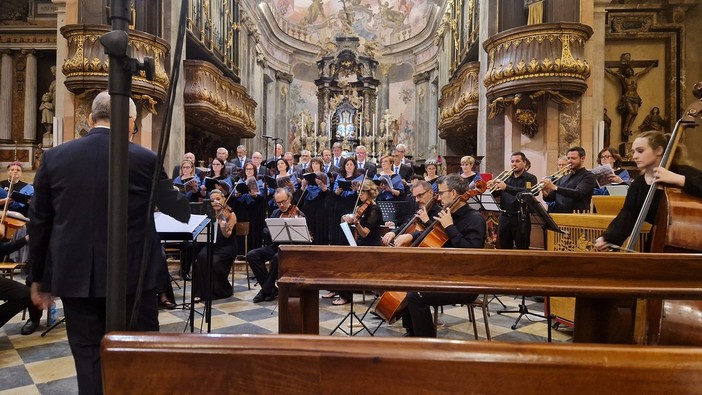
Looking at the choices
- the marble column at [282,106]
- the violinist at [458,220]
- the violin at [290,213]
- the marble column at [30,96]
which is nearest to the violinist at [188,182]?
the violin at [290,213]

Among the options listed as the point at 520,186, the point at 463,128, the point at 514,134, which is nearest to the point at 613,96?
the point at 463,128

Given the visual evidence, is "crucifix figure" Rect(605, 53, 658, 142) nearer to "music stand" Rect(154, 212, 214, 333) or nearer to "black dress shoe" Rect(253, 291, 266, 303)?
"black dress shoe" Rect(253, 291, 266, 303)

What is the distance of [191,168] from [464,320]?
5051mm

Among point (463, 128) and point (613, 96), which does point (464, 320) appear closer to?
point (463, 128)

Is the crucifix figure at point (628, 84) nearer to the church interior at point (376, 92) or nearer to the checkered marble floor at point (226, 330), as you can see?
the church interior at point (376, 92)

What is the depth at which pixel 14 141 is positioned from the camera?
1367cm

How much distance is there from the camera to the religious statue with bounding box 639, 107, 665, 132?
11.6m

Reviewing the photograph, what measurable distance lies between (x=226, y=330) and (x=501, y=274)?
296cm

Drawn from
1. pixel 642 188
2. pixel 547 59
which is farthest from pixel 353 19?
pixel 642 188

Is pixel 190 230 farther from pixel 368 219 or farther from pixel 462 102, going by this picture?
pixel 462 102

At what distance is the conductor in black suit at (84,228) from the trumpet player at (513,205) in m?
4.48

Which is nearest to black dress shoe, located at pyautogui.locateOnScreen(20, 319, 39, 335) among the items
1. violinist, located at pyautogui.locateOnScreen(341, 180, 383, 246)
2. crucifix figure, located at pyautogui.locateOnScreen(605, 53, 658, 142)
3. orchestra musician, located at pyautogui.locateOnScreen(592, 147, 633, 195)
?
violinist, located at pyautogui.locateOnScreen(341, 180, 383, 246)

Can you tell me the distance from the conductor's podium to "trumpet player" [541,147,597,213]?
1067 mm

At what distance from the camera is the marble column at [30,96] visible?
13789 millimetres
